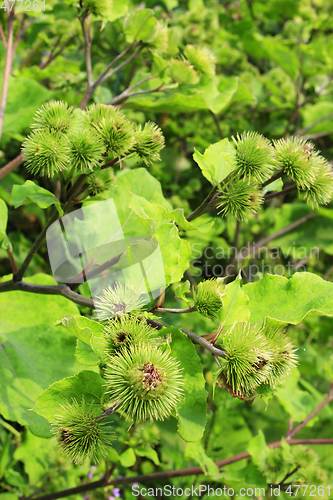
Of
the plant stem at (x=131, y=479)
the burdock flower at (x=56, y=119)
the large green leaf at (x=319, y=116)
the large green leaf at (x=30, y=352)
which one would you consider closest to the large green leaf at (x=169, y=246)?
the burdock flower at (x=56, y=119)

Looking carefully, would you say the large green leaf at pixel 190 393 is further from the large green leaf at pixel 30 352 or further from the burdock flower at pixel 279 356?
the large green leaf at pixel 30 352

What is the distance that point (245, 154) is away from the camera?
58 cm

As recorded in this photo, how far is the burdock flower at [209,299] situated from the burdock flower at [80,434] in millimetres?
200

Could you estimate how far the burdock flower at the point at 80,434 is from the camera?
44 cm

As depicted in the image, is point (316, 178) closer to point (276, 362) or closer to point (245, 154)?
point (245, 154)

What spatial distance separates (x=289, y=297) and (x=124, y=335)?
269mm

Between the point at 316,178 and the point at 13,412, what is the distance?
0.70m

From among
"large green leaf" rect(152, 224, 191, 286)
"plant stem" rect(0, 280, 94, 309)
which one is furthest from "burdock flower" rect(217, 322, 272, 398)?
"plant stem" rect(0, 280, 94, 309)

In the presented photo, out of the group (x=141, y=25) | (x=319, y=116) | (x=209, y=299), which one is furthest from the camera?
(x=319, y=116)

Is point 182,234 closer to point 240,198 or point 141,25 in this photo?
point 240,198

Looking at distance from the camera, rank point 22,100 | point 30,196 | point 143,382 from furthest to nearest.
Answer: point 22,100 < point 30,196 < point 143,382

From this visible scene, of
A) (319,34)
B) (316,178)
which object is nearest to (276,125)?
(319,34)

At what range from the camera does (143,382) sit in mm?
408

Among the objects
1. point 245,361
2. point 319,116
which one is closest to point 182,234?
point 245,361
